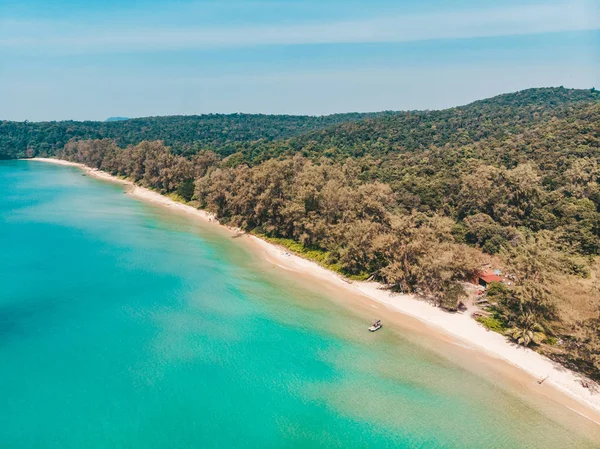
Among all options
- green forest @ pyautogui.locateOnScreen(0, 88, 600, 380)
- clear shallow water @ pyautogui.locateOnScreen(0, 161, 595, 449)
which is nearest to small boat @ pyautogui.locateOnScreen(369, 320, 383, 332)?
clear shallow water @ pyautogui.locateOnScreen(0, 161, 595, 449)

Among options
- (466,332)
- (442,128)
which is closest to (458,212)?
(466,332)

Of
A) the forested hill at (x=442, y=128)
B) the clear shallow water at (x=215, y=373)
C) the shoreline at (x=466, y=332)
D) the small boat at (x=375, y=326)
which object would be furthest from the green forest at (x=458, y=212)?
the clear shallow water at (x=215, y=373)

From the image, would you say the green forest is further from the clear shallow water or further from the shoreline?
the clear shallow water

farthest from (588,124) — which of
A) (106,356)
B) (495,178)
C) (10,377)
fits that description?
(10,377)

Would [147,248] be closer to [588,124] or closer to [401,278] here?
[401,278]

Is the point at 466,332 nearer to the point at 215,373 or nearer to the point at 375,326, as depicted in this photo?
the point at 375,326

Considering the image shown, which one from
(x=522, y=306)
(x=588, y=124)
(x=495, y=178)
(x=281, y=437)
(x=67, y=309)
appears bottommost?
(x=281, y=437)
